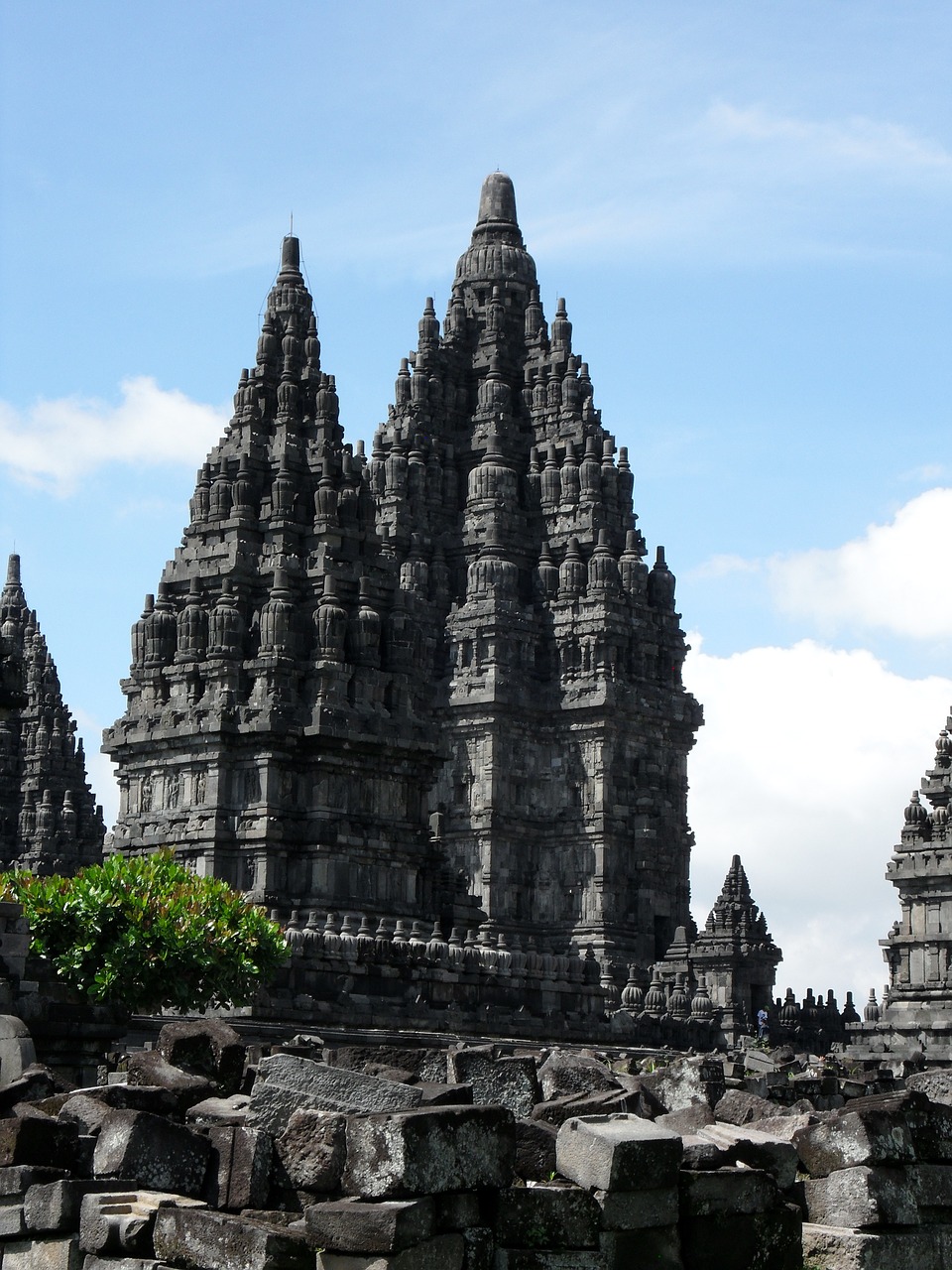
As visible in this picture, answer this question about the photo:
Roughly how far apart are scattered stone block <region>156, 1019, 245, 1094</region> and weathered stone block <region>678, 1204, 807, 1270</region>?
19.0 ft

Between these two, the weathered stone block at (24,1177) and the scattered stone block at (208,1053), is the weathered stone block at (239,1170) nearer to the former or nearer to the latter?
the weathered stone block at (24,1177)

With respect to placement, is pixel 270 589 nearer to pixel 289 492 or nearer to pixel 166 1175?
pixel 289 492

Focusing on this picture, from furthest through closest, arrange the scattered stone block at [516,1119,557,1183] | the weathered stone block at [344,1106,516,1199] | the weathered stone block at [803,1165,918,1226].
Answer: the weathered stone block at [803,1165,918,1226] → the scattered stone block at [516,1119,557,1183] → the weathered stone block at [344,1106,516,1199]

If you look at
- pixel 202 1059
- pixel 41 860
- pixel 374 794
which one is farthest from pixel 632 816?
pixel 202 1059

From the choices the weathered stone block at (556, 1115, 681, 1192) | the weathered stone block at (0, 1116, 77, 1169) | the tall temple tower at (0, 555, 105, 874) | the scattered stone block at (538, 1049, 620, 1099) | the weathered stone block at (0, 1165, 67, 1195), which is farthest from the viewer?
the tall temple tower at (0, 555, 105, 874)

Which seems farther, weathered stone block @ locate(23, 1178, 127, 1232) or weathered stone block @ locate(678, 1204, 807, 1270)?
weathered stone block @ locate(678, 1204, 807, 1270)

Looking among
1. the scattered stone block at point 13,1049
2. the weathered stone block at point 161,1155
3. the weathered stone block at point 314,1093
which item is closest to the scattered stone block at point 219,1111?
the weathered stone block at point 314,1093

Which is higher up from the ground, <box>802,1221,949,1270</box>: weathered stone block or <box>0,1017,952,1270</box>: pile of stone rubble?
<box>0,1017,952,1270</box>: pile of stone rubble

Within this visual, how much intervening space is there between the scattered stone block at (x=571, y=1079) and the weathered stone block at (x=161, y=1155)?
5.44 metres

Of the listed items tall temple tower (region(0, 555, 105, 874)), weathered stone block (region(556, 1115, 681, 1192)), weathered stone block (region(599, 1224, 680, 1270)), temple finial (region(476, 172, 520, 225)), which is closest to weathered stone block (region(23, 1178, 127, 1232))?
weathered stone block (region(556, 1115, 681, 1192))

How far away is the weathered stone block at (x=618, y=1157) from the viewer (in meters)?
19.1

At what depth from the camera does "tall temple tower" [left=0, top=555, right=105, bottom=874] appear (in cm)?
8056

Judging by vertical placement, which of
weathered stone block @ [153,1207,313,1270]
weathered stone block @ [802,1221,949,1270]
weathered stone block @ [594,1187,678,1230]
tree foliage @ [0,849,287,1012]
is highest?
tree foliage @ [0,849,287,1012]

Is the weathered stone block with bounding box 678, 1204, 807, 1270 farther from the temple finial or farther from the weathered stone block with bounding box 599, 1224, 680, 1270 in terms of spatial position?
the temple finial
